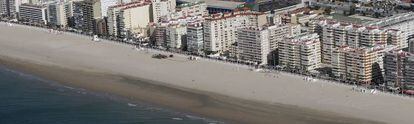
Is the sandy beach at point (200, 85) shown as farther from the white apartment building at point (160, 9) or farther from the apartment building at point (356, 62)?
the white apartment building at point (160, 9)

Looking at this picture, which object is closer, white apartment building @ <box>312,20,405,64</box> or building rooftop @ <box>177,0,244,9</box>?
white apartment building @ <box>312,20,405,64</box>

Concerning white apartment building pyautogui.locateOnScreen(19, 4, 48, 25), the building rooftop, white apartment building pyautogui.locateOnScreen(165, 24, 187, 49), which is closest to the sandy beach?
white apartment building pyautogui.locateOnScreen(165, 24, 187, 49)

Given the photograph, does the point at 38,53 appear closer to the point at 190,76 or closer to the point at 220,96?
the point at 190,76

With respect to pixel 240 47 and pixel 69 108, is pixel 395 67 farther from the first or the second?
pixel 69 108

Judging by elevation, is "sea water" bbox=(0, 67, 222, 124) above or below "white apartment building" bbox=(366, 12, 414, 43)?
below

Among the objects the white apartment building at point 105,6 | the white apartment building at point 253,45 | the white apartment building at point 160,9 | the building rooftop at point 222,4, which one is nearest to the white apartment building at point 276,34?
the white apartment building at point 253,45

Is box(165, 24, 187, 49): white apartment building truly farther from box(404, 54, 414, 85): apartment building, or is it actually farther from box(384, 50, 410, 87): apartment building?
box(404, 54, 414, 85): apartment building

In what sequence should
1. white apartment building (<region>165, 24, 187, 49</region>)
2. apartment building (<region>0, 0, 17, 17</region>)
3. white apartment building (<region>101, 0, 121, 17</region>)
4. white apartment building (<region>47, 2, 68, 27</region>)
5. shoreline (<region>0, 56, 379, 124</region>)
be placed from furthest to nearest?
apartment building (<region>0, 0, 17, 17</region>), white apartment building (<region>47, 2, 68, 27</region>), white apartment building (<region>101, 0, 121, 17</region>), white apartment building (<region>165, 24, 187, 49</region>), shoreline (<region>0, 56, 379, 124</region>)
